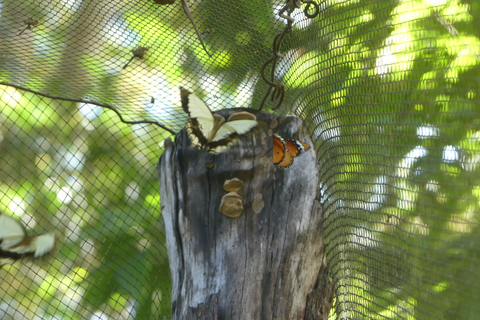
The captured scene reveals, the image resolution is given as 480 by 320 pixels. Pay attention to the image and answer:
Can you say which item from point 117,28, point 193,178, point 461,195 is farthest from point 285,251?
point 117,28

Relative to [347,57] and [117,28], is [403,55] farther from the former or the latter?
[117,28]

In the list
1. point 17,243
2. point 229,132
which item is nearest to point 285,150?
point 229,132

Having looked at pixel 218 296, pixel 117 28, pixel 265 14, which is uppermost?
pixel 265 14

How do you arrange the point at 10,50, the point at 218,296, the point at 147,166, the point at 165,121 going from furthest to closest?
the point at 147,166, the point at 165,121, the point at 10,50, the point at 218,296

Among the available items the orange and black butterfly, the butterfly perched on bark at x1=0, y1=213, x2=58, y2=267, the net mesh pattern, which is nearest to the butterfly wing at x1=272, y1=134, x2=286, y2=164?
the orange and black butterfly

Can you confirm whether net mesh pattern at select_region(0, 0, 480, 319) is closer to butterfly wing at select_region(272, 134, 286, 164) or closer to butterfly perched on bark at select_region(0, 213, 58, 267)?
butterfly wing at select_region(272, 134, 286, 164)

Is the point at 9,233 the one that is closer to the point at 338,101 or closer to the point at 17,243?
the point at 17,243
